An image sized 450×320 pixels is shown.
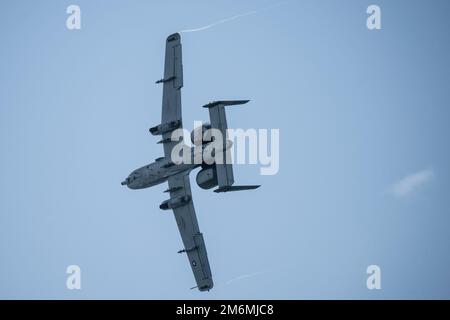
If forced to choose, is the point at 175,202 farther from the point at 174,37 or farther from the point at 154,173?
the point at 174,37

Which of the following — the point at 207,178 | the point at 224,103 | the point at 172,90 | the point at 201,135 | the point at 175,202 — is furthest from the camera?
the point at 175,202

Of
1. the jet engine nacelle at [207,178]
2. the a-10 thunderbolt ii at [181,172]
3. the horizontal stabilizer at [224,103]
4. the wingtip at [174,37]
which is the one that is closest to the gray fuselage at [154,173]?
the a-10 thunderbolt ii at [181,172]

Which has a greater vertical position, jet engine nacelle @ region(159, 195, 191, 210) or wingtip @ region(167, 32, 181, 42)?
wingtip @ region(167, 32, 181, 42)

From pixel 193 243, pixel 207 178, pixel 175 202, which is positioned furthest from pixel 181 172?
pixel 193 243

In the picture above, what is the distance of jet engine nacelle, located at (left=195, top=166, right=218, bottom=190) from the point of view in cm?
7475

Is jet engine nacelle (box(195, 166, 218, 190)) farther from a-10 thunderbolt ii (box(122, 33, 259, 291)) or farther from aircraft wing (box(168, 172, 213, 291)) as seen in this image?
aircraft wing (box(168, 172, 213, 291))

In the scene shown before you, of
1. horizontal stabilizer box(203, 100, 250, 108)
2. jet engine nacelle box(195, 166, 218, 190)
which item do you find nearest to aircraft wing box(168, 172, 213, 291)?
jet engine nacelle box(195, 166, 218, 190)

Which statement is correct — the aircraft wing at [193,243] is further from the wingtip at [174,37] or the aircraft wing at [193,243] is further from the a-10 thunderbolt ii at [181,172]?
the wingtip at [174,37]

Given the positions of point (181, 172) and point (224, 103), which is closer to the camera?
point (224, 103)

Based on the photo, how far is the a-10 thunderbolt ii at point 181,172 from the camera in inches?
2844

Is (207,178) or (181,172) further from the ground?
(181,172)

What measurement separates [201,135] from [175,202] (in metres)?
8.89

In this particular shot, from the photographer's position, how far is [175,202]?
79.9 meters
